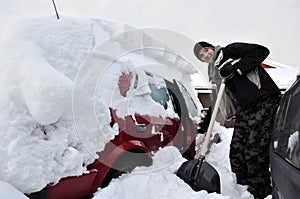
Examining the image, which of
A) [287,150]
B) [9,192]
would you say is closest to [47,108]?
[9,192]

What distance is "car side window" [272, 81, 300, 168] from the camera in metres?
1.52

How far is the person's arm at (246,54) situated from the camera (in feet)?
10.2

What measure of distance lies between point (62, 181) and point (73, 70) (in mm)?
859

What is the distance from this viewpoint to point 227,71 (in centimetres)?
315

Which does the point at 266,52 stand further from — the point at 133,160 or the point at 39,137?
the point at 39,137

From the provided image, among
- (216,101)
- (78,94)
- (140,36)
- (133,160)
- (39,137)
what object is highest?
(140,36)

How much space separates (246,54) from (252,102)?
47 centimetres

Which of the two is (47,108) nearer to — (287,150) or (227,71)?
Result: (287,150)

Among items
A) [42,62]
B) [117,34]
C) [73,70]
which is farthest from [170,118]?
[42,62]

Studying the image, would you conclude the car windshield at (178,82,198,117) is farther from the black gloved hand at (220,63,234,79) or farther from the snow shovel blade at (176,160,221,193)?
the snow shovel blade at (176,160,221,193)

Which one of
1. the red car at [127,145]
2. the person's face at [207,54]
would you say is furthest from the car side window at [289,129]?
Answer: the person's face at [207,54]

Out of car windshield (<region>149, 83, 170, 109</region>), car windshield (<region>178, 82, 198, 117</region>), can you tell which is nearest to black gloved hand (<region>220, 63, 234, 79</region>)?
car windshield (<region>149, 83, 170, 109</region>)

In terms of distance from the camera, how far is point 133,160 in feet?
9.35

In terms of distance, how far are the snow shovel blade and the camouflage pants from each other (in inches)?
15.8
